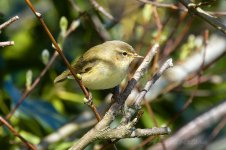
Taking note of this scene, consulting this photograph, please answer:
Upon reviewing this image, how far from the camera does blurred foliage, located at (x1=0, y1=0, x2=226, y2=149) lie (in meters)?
2.75

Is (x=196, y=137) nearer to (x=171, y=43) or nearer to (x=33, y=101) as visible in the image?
(x=171, y=43)

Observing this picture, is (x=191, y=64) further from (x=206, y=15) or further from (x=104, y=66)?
(x=206, y=15)

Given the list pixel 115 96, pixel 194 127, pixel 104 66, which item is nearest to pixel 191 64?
pixel 194 127

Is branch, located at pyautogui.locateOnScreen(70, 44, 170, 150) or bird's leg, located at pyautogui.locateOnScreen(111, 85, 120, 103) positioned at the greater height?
branch, located at pyautogui.locateOnScreen(70, 44, 170, 150)

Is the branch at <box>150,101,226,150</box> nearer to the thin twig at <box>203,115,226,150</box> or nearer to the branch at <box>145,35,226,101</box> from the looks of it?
the thin twig at <box>203,115,226,150</box>

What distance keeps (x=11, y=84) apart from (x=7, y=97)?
95 millimetres

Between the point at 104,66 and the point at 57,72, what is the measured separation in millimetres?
724

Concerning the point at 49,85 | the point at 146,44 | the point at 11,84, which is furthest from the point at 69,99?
the point at 146,44

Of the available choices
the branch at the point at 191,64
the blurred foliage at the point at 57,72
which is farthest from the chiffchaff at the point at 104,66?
the branch at the point at 191,64

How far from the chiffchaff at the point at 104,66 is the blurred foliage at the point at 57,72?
0.22 metres

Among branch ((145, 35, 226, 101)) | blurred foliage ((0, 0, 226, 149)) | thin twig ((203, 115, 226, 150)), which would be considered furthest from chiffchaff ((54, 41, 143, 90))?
branch ((145, 35, 226, 101))

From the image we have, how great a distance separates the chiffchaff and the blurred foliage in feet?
0.72

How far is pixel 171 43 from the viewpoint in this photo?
9.81 ft

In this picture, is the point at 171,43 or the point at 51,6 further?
the point at 51,6
